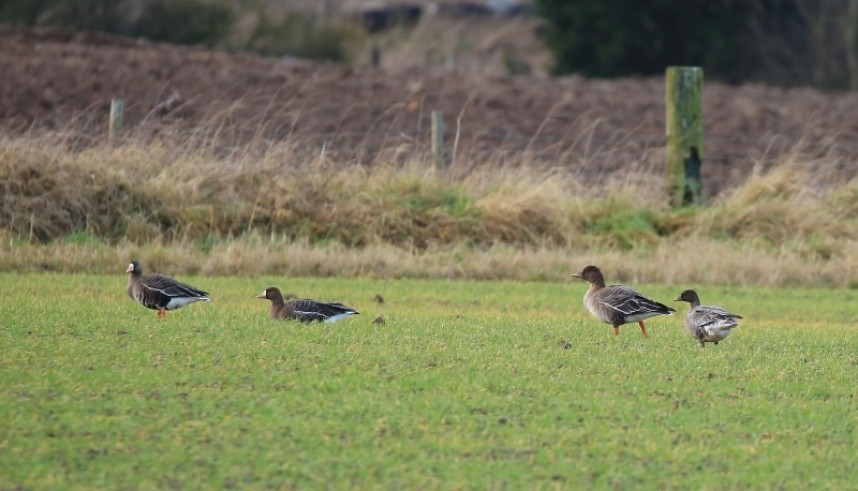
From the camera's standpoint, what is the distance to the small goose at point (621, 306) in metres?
12.2

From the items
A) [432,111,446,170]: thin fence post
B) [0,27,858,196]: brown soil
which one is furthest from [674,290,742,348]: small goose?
[0,27,858,196]: brown soil

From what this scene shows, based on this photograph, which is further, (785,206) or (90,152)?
(785,206)

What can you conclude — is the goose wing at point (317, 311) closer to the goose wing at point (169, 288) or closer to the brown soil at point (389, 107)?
the goose wing at point (169, 288)

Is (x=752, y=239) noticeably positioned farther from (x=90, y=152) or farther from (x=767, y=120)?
(x=767, y=120)

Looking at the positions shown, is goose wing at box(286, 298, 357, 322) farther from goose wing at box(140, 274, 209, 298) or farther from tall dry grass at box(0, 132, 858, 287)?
tall dry grass at box(0, 132, 858, 287)

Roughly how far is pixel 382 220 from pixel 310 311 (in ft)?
23.4

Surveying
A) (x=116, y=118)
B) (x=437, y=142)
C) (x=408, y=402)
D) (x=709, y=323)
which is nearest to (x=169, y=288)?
(x=408, y=402)

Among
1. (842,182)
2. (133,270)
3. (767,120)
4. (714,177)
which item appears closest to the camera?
(133,270)

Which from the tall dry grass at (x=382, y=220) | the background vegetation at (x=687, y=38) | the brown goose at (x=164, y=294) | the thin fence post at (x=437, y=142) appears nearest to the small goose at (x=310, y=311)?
the brown goose at (x=164, y=294)

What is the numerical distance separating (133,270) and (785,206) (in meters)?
10.9

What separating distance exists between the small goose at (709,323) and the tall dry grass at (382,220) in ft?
20.1

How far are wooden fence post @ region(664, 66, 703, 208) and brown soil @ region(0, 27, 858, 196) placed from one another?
204 centimetres

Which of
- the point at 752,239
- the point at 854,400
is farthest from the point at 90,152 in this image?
the point at 854,400

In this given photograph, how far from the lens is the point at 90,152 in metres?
19.6
